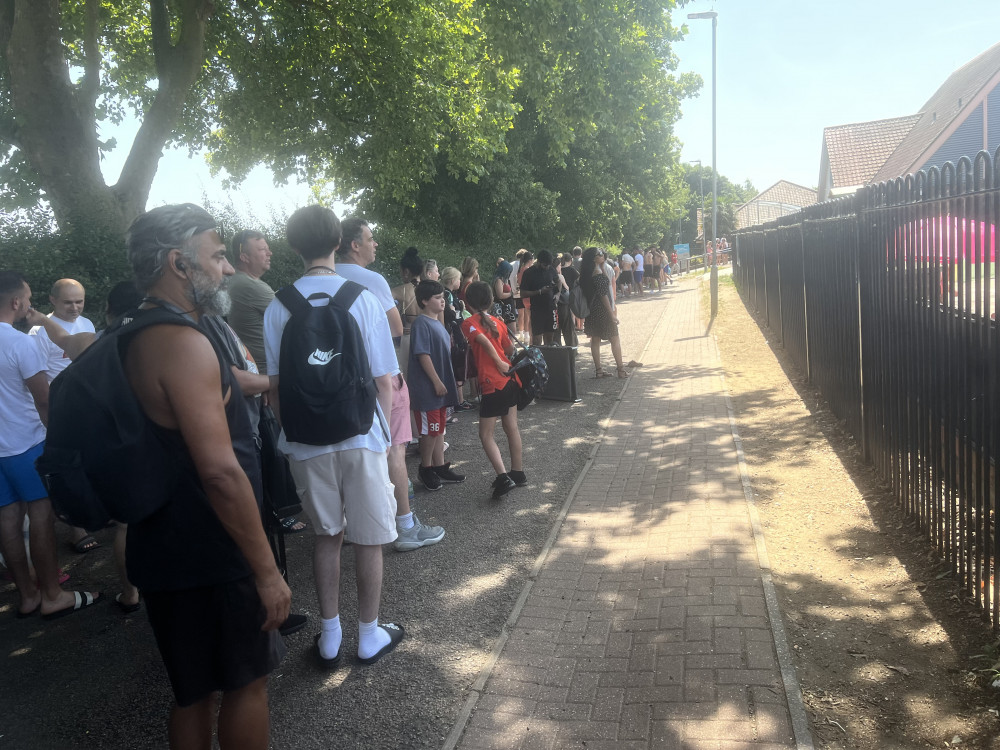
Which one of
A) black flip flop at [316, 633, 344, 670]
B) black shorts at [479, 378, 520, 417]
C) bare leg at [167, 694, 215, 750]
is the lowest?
black flip flop at [316, 633, 344, 670]

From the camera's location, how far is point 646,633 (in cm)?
392

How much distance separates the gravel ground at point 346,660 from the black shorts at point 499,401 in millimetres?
719

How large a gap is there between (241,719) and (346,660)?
5.11ft

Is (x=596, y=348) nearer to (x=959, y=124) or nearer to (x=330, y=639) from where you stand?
(x=330, y=639)

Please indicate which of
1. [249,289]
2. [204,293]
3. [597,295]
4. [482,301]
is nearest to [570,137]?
[597,295]

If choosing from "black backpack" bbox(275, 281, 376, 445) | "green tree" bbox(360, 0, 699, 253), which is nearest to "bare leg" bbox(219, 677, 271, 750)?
"black backpack" bbox(275, 281, 376, 445)

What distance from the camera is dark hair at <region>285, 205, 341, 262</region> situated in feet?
11.9

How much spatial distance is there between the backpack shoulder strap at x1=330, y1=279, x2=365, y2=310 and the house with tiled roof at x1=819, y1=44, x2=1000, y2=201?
3030 centimetres

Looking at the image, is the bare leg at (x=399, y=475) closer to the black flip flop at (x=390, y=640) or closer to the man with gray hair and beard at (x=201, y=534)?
the black flip flop at (x=390, y=640)

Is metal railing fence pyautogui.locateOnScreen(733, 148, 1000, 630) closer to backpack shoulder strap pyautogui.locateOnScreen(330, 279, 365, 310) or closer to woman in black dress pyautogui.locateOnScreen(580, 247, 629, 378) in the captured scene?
backpack shoulder strap pyautogui.locateOnScreen(330, 279, 365, 310)

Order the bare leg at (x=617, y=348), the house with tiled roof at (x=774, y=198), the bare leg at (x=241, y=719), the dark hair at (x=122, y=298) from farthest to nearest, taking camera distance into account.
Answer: the house with tiled roof at (x=774, y=198), the bare leg at (x=617, y=348), the dark hair at (x=122, y=298), the bare leg at (x=241, y=719)

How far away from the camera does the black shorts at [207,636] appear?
2.32 m

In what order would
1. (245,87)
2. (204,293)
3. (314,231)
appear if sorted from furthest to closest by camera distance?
1. (245,87)
2. (314,231)
3. (204,293)

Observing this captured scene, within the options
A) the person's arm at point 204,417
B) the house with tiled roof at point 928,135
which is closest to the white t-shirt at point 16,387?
the person's arm at point 204,417
